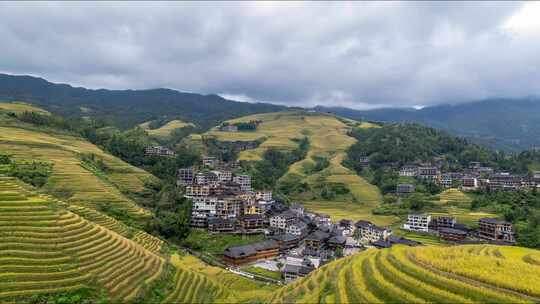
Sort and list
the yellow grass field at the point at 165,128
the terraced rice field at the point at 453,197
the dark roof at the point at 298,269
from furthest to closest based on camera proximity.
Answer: the yellow grass field at the point at 165,128, the terraced rice field at the point at 453,197, the dark roof at the point at 298,269

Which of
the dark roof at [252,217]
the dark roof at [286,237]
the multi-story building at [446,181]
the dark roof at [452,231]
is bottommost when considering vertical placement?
A: the dark roof at [286,237]

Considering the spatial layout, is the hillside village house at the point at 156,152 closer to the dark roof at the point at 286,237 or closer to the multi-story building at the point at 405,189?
the dark roof at the point at 286,237

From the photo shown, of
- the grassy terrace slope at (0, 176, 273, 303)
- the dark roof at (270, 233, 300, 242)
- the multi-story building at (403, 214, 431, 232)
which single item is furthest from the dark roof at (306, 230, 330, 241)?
the grassy terrace slope at (0, 176, 273, 303)

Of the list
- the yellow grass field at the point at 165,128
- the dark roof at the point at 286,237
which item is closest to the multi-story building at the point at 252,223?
the dark roof at the point at 286,237

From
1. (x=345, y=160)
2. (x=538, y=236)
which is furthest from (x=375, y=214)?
(x=345, y=160)

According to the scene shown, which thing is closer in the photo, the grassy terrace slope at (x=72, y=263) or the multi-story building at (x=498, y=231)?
the grassy terrace slope at (x=72, y=263)

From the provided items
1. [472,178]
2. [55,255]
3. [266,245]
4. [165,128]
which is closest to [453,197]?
[472,178]
